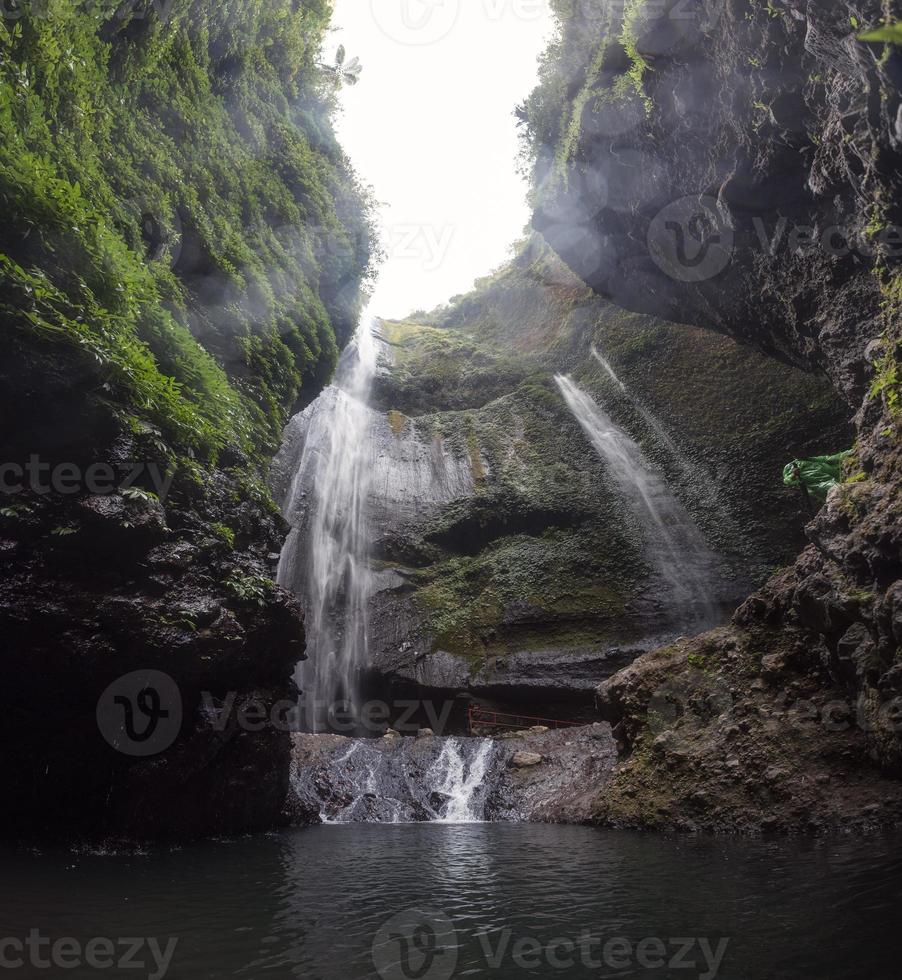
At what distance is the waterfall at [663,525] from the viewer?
14766mm

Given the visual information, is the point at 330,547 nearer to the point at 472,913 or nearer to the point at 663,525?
the point at 663,525

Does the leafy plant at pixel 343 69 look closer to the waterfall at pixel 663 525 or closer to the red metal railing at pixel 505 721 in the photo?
the waterfall at pixel 663 525

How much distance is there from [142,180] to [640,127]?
8612 mm

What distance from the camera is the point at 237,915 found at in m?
3.80

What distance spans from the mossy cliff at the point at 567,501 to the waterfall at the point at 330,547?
0.66m

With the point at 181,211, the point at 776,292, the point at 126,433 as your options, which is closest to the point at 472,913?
the point at 126,433

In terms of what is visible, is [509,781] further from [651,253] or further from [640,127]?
[640,127]

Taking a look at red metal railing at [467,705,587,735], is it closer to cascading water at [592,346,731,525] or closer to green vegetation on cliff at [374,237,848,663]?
green vegetation on cliff at [374,237,848,663]

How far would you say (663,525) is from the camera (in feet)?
53.4

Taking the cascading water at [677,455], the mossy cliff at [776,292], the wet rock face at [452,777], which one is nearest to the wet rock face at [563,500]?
the cascading water at [677,455]

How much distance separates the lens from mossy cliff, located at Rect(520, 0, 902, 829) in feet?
20.0

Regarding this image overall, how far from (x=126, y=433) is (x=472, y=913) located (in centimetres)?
515

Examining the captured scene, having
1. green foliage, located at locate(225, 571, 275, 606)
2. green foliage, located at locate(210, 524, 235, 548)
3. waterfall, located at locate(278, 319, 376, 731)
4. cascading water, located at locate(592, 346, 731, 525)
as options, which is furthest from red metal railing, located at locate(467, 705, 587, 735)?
green foliage, located at locate(210, 524, 235, 548)

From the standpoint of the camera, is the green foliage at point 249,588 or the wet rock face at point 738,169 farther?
the green foliage at point 249,588
